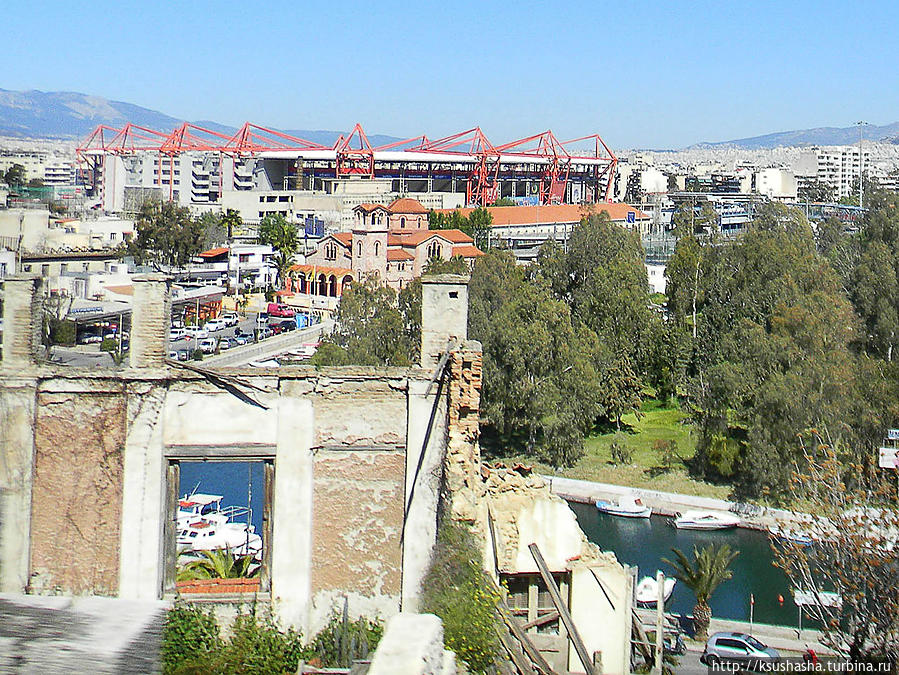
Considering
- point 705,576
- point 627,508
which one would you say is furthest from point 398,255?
point 705,576

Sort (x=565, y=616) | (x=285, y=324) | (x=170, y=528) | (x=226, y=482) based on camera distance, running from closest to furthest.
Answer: (x=170, y=528) < (x=565, y=616) < (x=226, y=482) < (x=285, y=324)

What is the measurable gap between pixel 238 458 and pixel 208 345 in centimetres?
2540

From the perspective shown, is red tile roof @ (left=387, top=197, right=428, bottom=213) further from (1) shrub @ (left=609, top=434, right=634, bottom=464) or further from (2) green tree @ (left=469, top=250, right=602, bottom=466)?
(1) shrub @ (left=609, top=434, right=634, bottom=464)

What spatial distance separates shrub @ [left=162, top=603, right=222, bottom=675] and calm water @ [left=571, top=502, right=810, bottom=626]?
27.4ft

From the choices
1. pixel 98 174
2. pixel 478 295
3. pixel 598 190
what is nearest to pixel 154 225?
pixel 478 295

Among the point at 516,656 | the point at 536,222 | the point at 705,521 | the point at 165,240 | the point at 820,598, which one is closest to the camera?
the point at 516,656

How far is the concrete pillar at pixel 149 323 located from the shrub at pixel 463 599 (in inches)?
88.0

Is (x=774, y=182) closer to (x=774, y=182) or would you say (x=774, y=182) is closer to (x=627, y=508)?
(x=774, y=182)

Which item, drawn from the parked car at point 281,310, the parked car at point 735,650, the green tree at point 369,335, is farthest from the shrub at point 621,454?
the parked car at point 281,310

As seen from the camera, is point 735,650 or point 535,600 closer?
point 535,600

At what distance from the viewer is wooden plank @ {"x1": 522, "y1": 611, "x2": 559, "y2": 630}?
8.85 metres

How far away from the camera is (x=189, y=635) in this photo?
288 inches

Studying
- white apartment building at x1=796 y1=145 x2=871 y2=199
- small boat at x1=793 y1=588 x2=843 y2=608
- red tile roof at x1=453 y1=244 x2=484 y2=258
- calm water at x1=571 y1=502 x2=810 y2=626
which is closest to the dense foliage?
small boat at x1=793 y1=588 x2=843 y2=608

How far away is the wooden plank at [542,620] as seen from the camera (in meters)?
8.85
